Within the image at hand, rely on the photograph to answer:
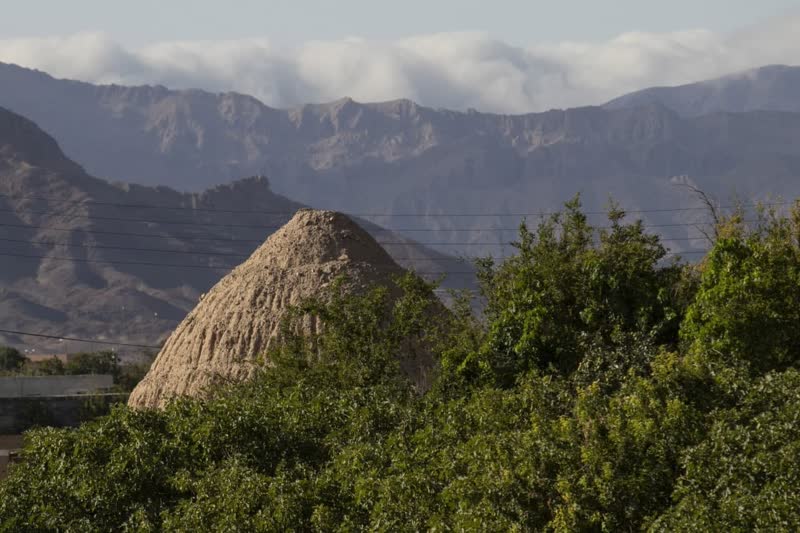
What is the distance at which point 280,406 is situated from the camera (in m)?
27.9

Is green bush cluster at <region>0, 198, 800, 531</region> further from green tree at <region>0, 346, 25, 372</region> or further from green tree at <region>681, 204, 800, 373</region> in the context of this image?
green tree at <region>0, 346, 25, 372</region>

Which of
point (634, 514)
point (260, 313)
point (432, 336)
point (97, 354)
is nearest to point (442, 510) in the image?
point (634, 514)

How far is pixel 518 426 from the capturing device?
24906mm

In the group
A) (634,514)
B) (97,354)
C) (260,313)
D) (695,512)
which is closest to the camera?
(695,512)

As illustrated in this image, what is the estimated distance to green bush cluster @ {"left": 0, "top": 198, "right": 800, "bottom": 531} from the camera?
69.6 feet

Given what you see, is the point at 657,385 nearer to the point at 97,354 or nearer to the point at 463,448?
the point at 463,448

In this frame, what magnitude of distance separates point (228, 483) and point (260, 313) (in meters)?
18.0

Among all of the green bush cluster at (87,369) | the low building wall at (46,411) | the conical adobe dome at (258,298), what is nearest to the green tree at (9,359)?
the green bush cluster at (87,369)

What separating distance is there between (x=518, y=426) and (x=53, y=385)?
54.1 meters

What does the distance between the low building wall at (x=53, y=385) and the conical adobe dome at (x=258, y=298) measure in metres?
28.0

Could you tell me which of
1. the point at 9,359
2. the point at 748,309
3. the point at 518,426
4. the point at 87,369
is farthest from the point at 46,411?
the point at 9,359

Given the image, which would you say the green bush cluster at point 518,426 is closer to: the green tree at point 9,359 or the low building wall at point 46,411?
the low building wall at point 46,411

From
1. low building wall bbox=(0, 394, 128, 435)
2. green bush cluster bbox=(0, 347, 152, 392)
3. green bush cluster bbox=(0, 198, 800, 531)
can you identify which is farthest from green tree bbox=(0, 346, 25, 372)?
green bush cluster bbox=(0, 198, 800, 531)

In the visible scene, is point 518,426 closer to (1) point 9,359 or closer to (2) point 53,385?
(2) point 53,385
